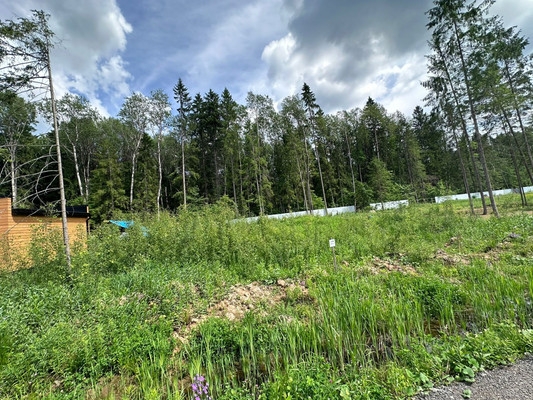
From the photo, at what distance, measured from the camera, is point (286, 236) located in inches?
324

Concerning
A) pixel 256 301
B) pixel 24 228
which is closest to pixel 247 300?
pixel 256 301

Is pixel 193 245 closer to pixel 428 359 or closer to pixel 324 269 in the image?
pixel 324 269

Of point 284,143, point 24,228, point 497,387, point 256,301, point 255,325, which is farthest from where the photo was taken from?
point 284,143

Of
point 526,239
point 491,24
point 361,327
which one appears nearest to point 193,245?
point 361,327

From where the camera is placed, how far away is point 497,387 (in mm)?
2086

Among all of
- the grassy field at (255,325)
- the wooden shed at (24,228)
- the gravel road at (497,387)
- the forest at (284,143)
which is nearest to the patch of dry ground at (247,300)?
the grassy field at (255,325)

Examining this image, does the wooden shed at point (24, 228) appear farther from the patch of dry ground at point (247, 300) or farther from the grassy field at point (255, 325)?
the patch of dry ground at point (247, 300)

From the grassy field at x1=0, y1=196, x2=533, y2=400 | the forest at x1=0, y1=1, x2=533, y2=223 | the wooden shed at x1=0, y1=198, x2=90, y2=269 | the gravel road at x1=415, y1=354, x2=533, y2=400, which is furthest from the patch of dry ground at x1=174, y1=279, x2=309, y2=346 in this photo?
the forest at x1=0, y1=1, x2=533, y2=223

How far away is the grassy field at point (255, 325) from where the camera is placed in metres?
2.47

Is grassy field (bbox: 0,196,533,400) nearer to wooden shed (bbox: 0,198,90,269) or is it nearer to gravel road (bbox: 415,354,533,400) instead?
gravel road (bbox: 415,354,533,400)

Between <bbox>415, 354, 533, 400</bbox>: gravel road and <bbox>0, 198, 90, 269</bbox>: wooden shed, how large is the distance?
719cm

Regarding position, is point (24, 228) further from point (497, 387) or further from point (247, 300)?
point (497, 387)

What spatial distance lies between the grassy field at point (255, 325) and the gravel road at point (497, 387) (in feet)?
→ 0.29

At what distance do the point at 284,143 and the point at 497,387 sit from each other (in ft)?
95.7
